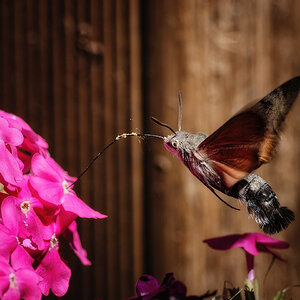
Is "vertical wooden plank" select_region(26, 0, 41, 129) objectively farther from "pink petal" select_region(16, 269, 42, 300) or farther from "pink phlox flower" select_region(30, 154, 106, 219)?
"pink petal" select_region(16, 269, 42, 300)

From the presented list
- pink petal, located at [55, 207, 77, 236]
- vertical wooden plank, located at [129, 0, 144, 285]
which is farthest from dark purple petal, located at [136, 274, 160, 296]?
vertical wooden plank, located at [129, 0, 144, 285]

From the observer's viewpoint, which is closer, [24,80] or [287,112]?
[287,112]

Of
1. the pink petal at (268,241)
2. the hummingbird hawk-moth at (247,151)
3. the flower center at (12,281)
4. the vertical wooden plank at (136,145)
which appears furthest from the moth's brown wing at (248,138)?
the vertical wooden plank at (136,145)

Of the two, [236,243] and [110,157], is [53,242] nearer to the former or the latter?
[236,243]

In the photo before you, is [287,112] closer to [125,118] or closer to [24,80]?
[125,118]

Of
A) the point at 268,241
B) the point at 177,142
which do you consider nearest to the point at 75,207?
the point at 177,142

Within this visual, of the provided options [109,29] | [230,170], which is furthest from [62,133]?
[230,170]
